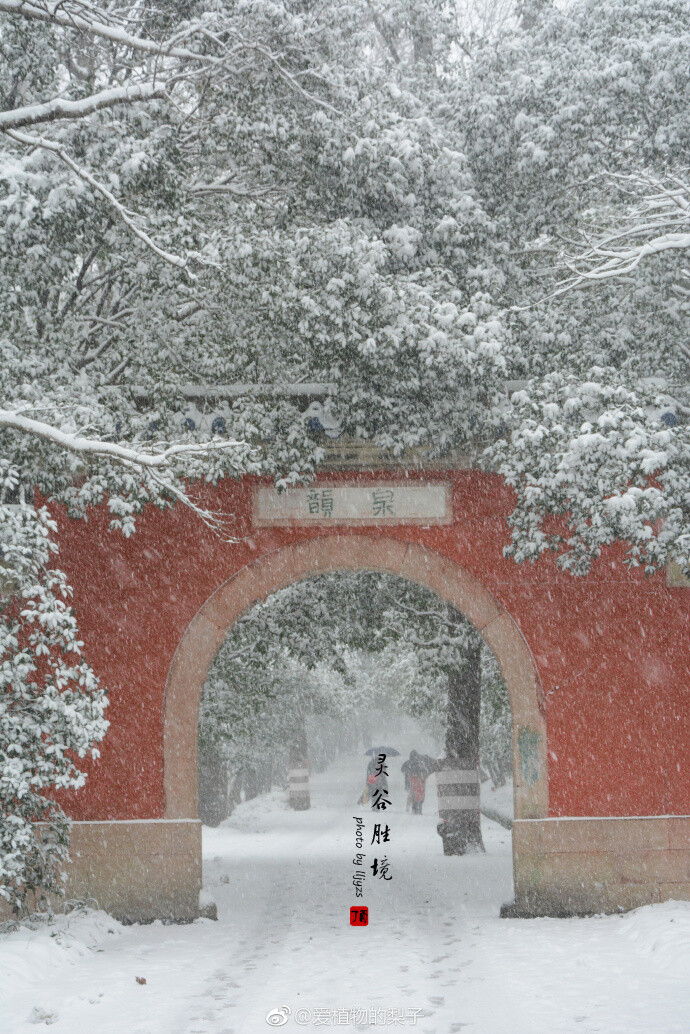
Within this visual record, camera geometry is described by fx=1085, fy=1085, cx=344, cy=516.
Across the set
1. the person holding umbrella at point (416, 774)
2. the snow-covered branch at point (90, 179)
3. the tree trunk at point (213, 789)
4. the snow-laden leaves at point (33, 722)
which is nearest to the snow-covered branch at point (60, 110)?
the snow-covered branch at point (90, 179)

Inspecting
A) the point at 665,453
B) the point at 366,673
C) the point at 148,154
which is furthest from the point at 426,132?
the point at 366,673

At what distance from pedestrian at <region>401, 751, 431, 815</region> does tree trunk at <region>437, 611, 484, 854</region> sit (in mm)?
6877

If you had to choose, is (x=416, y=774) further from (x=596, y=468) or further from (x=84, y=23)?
(x=84, y=23)

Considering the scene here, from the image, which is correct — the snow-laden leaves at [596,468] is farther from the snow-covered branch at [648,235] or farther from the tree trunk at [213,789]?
the tree trunk at [213,789]

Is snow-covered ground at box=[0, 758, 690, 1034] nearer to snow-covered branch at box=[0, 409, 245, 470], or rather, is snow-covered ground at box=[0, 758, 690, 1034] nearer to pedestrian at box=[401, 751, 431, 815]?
snow-covered branch at box=[0, 409, 245, 470]

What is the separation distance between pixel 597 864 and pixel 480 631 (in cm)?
210

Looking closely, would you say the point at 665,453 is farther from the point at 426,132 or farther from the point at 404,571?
the point at 426,132

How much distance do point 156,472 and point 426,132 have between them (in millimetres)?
3867

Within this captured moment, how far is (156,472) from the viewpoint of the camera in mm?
7543

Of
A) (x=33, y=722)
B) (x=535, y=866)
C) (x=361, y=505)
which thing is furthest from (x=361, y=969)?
(x=361, y=505)

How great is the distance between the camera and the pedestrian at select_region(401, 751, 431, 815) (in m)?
21.2

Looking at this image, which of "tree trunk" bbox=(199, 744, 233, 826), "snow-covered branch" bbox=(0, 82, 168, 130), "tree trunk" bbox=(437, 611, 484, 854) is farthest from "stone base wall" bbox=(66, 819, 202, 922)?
"tree trunk" bbox=(199, 744, 233, 826)

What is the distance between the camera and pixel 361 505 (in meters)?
9.29
